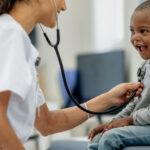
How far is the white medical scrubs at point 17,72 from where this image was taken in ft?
2.52

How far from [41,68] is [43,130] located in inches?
90.2

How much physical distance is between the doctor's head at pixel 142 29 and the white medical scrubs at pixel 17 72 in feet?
1.33

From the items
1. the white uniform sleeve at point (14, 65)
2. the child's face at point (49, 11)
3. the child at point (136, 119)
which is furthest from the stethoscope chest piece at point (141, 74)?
the white uniform sleeve at point (14, 65)

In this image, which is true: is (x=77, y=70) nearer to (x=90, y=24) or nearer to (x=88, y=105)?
(x=90, y=24)

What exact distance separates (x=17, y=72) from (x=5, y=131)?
0.16 metres

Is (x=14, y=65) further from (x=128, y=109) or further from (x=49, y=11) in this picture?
(x=128, y=109)

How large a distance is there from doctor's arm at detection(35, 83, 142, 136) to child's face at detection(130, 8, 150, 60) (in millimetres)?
171

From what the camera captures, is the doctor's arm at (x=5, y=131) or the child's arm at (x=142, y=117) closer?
the doctor's arm at (x=5, y=131)

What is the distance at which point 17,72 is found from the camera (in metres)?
0.78

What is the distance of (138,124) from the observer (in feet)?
3.24

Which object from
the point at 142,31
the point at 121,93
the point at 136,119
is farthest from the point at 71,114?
the point at 142,31

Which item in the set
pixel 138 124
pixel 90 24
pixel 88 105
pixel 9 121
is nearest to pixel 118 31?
pixel 90 24

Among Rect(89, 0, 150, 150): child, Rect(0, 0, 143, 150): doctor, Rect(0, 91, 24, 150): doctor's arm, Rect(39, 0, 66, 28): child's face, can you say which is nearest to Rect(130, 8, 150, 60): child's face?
Rect(89, 0, 150, 150): child

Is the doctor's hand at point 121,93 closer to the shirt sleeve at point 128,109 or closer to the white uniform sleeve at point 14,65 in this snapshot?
the shirt sleeve at point 128,109
